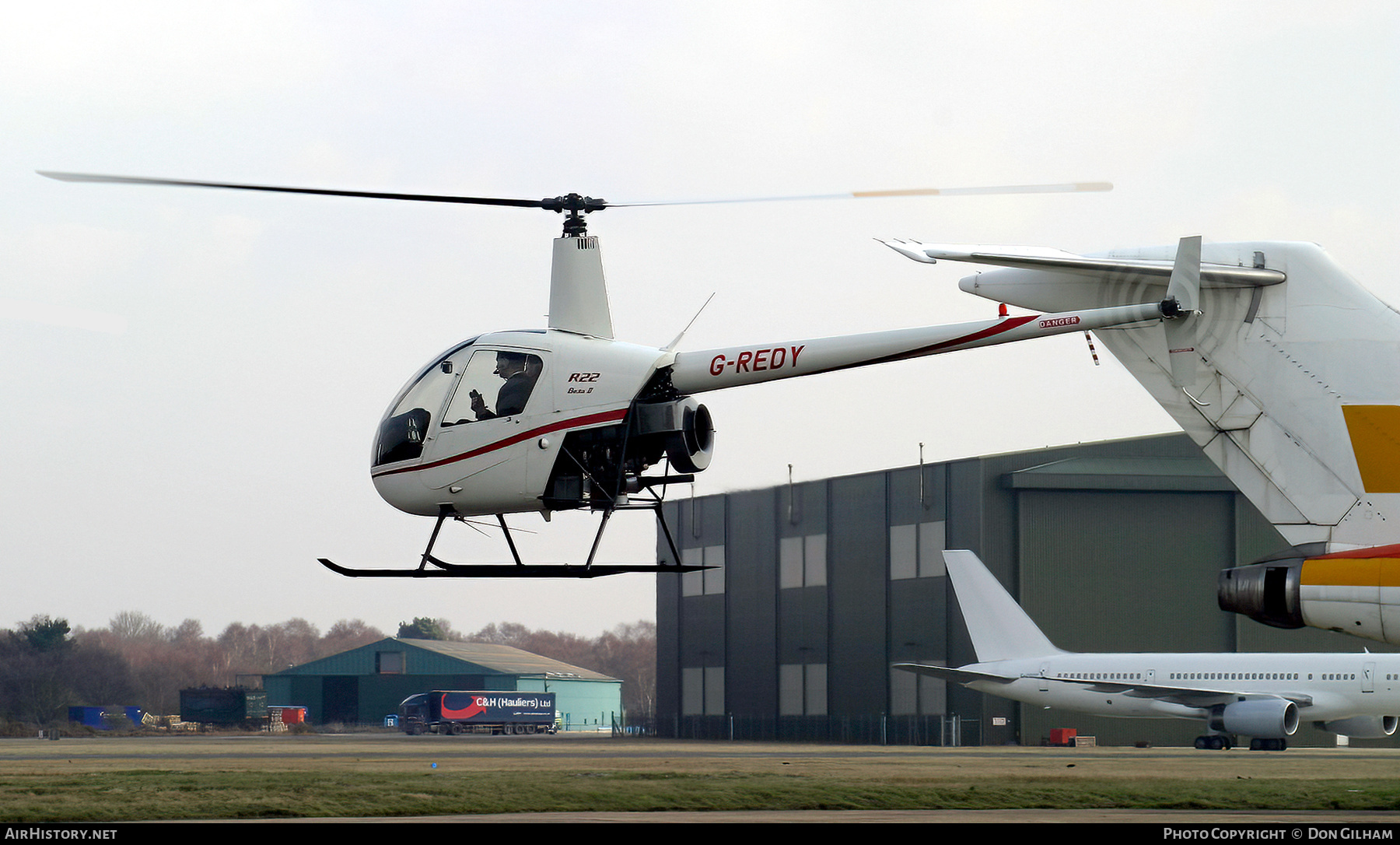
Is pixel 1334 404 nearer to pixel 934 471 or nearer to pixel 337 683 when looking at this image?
pixel 934 471

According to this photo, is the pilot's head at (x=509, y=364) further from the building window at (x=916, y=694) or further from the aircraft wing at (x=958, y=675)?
the building window at (x=916, y=694)

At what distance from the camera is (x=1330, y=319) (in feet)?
38.6

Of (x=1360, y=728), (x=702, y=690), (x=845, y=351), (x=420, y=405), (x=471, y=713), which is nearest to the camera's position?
(x=845, y=351)

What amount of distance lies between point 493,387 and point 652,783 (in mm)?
15464

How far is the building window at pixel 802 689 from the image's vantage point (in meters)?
65.2

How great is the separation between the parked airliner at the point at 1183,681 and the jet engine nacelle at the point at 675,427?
3460 centimetres

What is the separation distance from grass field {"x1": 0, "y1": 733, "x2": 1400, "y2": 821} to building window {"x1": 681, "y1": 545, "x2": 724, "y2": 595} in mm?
23836

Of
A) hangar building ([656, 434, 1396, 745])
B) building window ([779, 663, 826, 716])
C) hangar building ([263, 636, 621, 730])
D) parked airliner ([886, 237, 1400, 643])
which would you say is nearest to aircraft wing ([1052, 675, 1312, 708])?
hangar building ([656, 434, 1396, 745])

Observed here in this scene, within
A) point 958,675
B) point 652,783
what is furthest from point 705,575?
point 652,783

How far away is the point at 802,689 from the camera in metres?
66.3

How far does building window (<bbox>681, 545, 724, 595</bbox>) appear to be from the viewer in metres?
71.9

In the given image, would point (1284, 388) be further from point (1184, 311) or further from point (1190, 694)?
point (1190, 694)

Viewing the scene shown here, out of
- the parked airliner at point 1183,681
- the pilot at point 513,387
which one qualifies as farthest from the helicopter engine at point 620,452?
the parked airliner at point 1183,681
